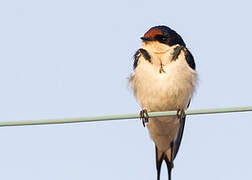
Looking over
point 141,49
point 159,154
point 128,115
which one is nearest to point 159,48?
point 141,49

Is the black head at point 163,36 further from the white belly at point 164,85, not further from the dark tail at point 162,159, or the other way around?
the dark tail at point 162,159

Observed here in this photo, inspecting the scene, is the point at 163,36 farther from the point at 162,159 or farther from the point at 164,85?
the point at 162,159

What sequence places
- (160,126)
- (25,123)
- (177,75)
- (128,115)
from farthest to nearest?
(160,126), (177,75), (128,115), (25,123)

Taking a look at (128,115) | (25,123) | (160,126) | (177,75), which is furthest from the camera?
(160,126)

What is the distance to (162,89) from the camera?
6352 mm

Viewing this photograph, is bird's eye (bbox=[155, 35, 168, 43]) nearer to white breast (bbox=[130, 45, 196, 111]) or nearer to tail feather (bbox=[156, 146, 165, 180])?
white breast (bbox=[130, 45, 196, 111])

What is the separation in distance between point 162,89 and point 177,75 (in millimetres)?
180

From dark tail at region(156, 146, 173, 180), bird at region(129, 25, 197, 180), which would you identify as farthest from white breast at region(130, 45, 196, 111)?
dark tail at region(156, 146, 173, 180)

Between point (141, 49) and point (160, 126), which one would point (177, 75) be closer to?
point (141, 49)

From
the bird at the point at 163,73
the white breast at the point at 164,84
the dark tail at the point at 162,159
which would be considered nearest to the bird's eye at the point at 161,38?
the bird at the point at 163,73

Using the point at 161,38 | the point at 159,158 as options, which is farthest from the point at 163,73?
the point at 159,158

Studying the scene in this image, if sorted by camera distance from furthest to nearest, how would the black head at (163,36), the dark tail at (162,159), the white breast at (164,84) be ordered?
the dark tail at (162,159)
the black head at (163,36)
the white breast at (164,84)

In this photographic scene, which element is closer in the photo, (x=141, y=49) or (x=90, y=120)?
Result: (x=90, y=120)

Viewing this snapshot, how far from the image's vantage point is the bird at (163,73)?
6.30 m
